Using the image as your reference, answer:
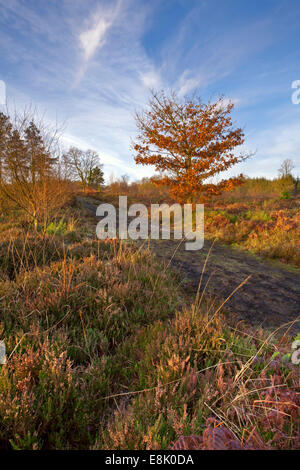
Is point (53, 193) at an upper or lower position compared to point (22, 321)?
upper

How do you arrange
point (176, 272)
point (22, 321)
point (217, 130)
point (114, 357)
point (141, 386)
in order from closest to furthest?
point (141, 386) → point (114, 357) → point (22, 321) → point (176, 272) → point (217, 130)

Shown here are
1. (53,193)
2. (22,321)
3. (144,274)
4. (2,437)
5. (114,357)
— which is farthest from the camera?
(53,193)

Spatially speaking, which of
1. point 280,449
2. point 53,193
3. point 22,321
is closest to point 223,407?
point 280,449

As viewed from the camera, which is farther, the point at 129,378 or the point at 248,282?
the point at 248,282

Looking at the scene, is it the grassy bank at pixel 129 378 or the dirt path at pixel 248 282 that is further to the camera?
the dirt path at pixel 248 282

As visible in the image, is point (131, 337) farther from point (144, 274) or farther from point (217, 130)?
point (217, 130)

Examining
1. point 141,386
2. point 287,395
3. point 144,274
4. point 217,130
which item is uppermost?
point 217,130

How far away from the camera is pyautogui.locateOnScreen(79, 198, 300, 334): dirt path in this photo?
3668 millimetres

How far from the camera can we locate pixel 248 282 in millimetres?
4957

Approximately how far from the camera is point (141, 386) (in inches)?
71.2

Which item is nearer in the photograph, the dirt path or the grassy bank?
the grassy bank

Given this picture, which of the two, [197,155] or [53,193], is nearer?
[53,193]

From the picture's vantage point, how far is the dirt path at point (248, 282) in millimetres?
3668

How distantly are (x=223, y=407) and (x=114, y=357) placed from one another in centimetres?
105
